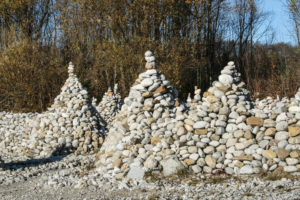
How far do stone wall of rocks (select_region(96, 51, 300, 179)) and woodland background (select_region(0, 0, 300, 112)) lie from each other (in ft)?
23.5

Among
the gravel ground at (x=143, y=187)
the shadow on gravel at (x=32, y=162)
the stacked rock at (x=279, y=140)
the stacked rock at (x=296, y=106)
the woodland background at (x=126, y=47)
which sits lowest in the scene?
the shadow on gravel at (x=32, y=162)

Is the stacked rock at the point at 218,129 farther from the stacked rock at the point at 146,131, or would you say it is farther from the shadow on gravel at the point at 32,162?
the shadow on gravel at the point at 32,162

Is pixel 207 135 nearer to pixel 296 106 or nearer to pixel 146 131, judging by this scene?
pixel 146 131

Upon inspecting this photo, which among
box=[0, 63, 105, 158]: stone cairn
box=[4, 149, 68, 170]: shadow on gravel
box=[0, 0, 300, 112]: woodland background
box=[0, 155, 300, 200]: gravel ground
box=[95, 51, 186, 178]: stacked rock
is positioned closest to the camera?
box=[0, 155, 300, 200]: gravel ground

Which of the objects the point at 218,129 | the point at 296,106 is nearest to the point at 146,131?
the point at 218,129

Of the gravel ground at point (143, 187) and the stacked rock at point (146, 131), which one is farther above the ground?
the stacked rock at point (146, 131)

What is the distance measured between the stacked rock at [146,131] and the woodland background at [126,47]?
23.9ft

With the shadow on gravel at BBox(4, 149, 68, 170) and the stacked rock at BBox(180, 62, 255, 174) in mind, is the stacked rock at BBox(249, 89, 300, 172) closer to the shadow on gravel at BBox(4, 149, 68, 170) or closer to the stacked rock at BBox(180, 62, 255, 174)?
the stacked rock at BBox(180, 62, 255, 174)

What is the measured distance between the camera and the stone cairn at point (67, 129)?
9227mm

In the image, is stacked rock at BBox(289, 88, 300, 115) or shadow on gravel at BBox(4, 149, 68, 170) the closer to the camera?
stacked rock at BBox(289, 88, 300, 115)

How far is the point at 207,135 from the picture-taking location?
603 cm

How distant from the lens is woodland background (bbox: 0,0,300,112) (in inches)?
603

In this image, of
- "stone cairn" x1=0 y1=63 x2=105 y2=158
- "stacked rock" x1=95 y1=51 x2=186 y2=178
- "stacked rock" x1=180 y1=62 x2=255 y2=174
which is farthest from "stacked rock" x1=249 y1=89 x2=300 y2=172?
"stone cairn" x1=0 y1=63 x2=105 y2=158

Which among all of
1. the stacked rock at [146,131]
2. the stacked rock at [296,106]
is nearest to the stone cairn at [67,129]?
the stacked rock at [146,131]
